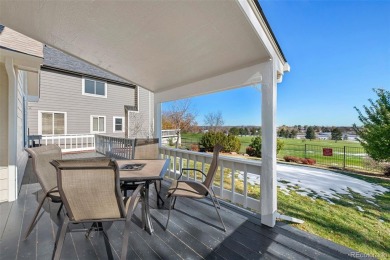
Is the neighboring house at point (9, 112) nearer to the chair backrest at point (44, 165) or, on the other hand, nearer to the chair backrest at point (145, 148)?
the chair backrest at point (44, 165)

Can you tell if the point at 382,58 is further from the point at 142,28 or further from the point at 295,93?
the point at 142,28

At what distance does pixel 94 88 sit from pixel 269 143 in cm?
1201

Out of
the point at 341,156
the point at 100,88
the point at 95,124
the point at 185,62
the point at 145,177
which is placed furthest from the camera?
the point at 100,88

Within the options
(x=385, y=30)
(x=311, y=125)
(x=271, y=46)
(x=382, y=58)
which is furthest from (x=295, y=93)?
(x=271, y=46)

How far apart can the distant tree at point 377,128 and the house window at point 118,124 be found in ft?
45.1

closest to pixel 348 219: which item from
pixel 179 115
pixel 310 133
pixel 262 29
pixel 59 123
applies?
pixel 262 29

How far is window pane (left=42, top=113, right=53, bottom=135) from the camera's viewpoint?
959 cm

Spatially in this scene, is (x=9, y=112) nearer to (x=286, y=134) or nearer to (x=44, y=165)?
(x=44, y=165)

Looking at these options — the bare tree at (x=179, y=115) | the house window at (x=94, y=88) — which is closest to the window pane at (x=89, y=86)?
the house window at (x=94, y=88)

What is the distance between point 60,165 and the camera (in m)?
1.65

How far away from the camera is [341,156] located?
405 inches

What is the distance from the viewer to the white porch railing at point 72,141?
8.89 meters

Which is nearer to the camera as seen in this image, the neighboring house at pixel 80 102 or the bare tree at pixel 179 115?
the neighboring house at pixel 80 102

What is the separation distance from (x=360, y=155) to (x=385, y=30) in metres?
5.80
